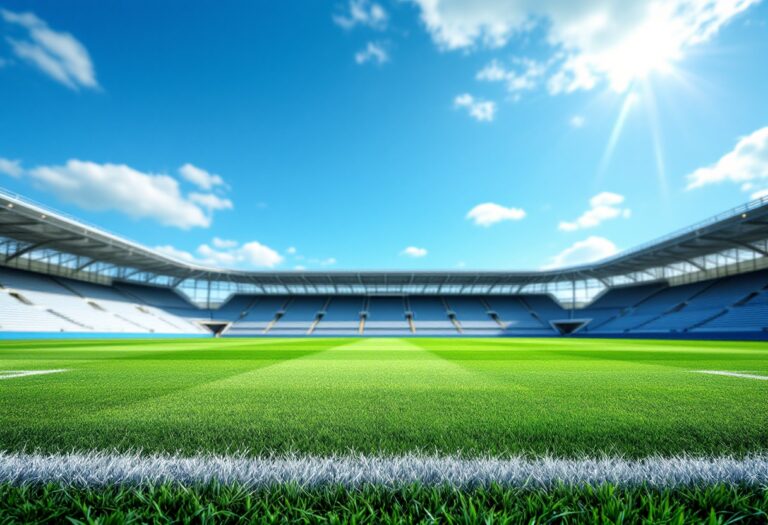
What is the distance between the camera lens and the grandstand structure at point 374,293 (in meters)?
28.7

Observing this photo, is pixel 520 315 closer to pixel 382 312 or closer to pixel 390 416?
pixel 382 312

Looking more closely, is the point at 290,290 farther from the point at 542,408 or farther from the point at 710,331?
the point at 542,408

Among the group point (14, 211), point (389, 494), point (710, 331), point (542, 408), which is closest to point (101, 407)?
point (389, 494)

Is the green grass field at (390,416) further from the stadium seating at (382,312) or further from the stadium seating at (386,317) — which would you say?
the stadium seating at (386,317)

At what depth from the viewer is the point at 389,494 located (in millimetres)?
1463

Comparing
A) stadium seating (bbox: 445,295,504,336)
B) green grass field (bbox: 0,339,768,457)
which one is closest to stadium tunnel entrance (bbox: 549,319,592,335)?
stadium seating (bbox: 445,295,504,336)

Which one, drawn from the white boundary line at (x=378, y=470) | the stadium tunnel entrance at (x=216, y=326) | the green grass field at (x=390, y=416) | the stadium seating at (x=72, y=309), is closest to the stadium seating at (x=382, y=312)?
the stadium seating at (x=72, y=309)

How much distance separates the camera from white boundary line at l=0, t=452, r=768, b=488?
159 cm

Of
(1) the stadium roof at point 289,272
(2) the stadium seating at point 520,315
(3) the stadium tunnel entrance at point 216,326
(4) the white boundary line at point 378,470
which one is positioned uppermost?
(1) the stadium roof at point 289,272

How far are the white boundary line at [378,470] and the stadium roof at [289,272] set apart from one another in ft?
102

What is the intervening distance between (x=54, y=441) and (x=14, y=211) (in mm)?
31659

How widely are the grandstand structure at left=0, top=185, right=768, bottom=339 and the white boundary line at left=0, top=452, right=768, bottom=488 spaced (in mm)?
31291

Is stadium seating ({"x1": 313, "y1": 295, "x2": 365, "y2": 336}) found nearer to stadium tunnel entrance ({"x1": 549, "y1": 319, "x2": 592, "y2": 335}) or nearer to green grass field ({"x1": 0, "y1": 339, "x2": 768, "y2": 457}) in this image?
stadium tunnel entrance ({"x1": 549, "y1": 319, "x2": 592, "y2": 335})

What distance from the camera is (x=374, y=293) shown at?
2180 inches
